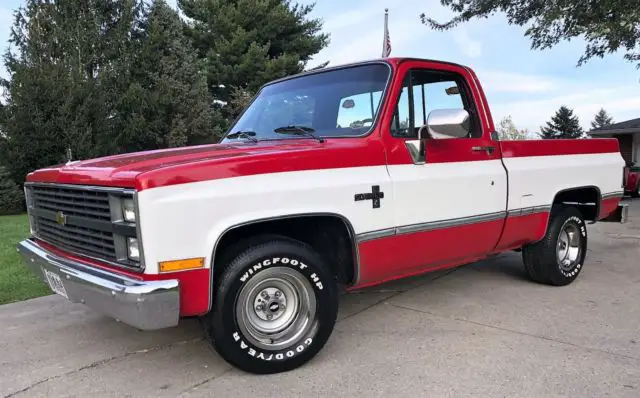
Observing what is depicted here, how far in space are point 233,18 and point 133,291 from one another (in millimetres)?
24665

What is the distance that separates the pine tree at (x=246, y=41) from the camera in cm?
2495

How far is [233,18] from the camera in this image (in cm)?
2541

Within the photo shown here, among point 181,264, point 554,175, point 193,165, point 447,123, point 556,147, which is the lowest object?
point 181,264

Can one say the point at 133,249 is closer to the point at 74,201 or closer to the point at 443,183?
the point at 74,201

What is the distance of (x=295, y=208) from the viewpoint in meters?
3.21

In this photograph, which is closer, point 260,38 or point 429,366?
point 429,366

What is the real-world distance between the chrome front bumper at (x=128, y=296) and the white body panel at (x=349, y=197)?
13 cm

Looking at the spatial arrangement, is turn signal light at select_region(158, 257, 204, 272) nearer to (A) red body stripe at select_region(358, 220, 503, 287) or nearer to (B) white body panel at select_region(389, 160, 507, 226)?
(A) red body stripe at select_region(358, 220, 503, 287)

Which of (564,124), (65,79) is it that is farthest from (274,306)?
(564,124)

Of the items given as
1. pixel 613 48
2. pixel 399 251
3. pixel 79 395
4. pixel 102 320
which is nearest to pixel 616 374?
pixel 399 251

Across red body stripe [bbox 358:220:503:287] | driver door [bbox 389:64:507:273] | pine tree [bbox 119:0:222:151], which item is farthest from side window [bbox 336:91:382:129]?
pine tree [bbox 119:0:222:151]

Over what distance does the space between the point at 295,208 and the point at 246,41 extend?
77.5 feet

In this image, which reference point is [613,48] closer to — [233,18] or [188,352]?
[188,352]

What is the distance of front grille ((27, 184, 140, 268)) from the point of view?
293cm
